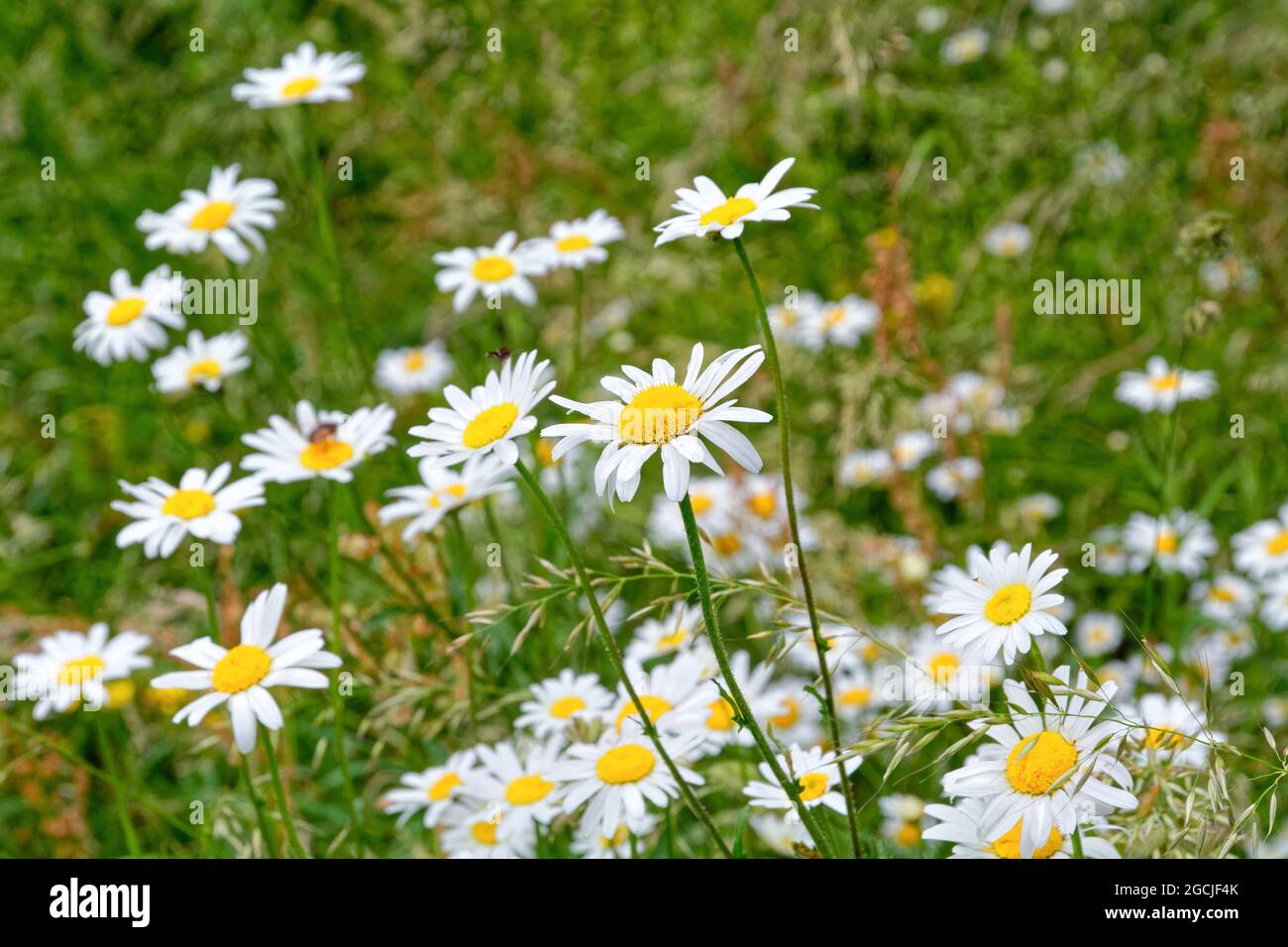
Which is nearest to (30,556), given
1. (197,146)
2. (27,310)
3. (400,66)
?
(27,310)

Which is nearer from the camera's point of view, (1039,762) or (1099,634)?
(1039,762)

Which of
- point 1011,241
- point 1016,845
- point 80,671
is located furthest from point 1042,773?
point 1011,241

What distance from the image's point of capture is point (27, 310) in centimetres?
323

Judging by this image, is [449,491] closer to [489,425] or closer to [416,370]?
[489,425]

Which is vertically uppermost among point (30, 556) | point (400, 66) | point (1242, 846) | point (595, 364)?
point (400, 66)

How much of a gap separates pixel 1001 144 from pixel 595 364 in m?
1.08

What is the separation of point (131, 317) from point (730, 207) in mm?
1106

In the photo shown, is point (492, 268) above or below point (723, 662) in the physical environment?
above

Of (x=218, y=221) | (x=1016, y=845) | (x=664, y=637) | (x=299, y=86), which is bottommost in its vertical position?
(x=1016, y=845)

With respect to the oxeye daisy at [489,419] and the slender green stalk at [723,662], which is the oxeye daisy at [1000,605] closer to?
the slender green stalk at [723,662]

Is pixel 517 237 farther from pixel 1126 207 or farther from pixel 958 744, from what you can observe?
pixel 958 744

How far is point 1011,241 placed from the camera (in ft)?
10.3

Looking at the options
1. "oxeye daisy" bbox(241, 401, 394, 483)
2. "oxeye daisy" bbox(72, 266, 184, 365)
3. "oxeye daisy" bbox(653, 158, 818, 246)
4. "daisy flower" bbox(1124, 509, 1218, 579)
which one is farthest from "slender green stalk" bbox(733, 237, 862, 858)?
"daisy flower" bbox(1124, 509, 1218, 579)

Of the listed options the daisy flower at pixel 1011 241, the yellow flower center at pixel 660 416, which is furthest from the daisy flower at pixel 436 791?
the daisy flower at pixel 1011 241
